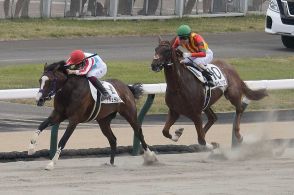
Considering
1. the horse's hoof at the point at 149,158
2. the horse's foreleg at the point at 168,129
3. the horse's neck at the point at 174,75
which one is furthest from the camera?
the horse's foreleg at the point at 168,129

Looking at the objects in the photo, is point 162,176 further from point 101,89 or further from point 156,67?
point 156,67

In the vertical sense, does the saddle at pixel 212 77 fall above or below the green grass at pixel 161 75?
above

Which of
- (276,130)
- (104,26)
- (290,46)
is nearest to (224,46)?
(290,46)

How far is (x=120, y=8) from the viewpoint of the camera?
110 feet

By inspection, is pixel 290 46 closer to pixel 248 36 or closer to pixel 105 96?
pixel 248 36

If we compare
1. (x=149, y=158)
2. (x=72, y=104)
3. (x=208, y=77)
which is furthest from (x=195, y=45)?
(x=72, y=104)

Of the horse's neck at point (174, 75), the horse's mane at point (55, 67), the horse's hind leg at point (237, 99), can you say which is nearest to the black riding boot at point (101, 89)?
the horse's mane at point (55, 67)

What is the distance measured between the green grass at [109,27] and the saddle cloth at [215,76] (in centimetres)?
1320

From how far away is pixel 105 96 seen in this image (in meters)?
15.2

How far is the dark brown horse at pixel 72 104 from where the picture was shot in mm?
14617

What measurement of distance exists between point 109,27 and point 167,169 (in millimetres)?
17406

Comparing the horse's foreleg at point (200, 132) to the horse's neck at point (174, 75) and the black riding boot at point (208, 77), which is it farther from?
the black riding boot at point (208, 77)

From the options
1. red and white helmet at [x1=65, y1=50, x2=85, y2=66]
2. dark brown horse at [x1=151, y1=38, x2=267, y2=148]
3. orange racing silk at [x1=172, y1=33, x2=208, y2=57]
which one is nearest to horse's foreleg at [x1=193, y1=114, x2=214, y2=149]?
dark brown horse at [x1=151, y1=38, x2=267, y2=148]

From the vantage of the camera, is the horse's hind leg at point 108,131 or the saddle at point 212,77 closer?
the horse's hind leg at point 108,131
